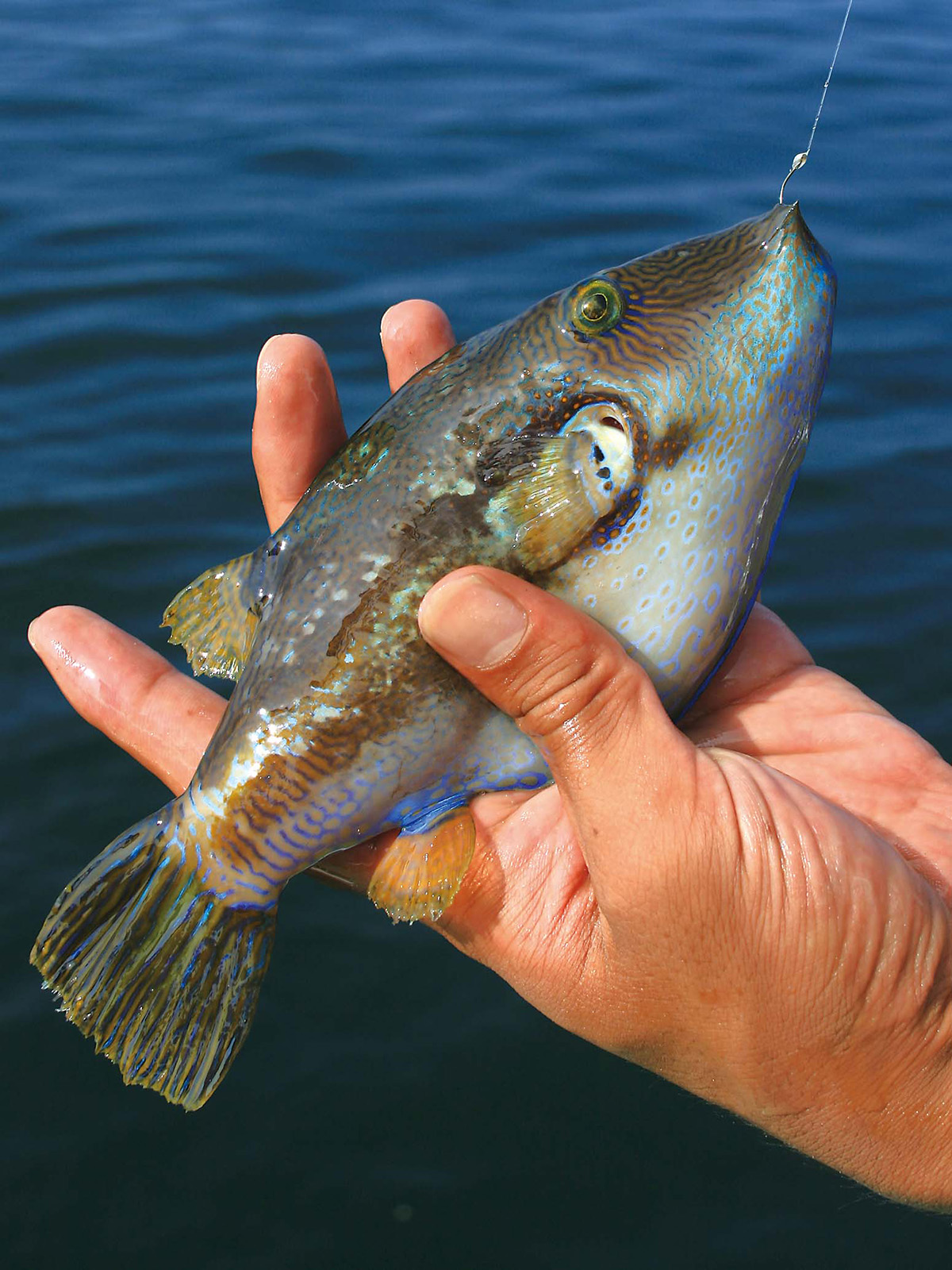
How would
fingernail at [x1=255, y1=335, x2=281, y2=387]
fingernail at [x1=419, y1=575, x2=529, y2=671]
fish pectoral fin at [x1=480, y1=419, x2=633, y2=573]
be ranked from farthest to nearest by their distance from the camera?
fingernail at [x1=255, y1=335, x2=281, y2=387]
fish pectoral fin at [x1=480, y1=419, x2=633, y2=573]
fingernail at [x1=419, y1=575, x2=529, y2=671]

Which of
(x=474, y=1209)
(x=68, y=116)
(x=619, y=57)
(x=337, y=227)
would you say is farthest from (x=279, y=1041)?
(x=619, y=57)

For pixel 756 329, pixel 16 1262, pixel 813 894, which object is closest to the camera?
pixel 813 894

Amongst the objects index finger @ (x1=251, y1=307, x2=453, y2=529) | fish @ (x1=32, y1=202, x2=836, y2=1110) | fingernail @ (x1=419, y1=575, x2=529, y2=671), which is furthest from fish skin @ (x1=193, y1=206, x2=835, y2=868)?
index finger @ (x1=251, y1=307, x2=453, y2=529)

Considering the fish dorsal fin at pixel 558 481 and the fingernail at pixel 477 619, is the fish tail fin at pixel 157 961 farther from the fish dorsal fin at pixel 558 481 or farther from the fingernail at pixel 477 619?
the fish dorsal fin at pixel 558 481

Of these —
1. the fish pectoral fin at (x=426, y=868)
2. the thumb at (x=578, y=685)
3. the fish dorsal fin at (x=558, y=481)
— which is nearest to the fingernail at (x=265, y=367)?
the fish dorsal fin at (x=558, y=481)

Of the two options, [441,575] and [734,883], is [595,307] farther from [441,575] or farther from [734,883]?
[734,883]

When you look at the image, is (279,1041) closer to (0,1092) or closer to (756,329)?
(0,1092)

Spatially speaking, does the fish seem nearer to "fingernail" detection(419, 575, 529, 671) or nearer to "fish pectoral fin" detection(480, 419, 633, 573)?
"fish pectoral fin" detection(480, 419, 633, 573)
